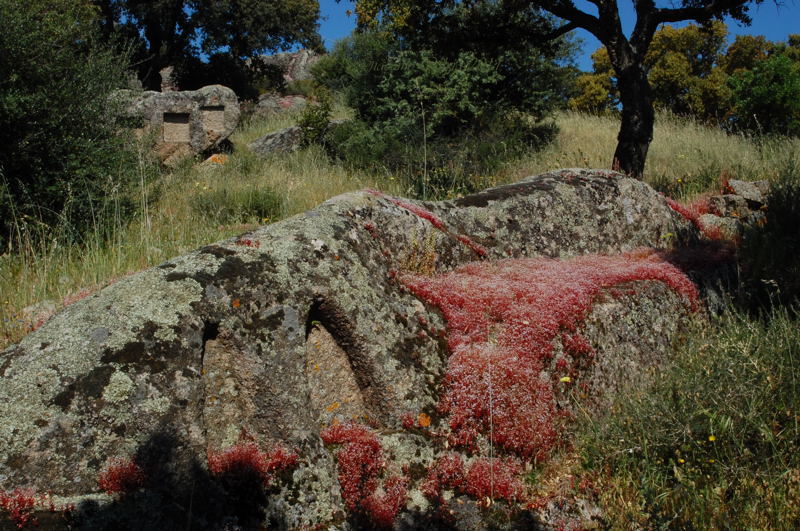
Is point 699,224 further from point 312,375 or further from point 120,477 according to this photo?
point 120,477

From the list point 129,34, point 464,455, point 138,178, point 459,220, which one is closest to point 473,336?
point 464,455

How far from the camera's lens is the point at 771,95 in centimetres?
1731

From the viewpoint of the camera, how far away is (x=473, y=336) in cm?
391

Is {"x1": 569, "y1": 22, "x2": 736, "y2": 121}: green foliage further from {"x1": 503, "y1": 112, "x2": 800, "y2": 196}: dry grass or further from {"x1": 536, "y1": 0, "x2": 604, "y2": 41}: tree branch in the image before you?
{"x1": 536, "y1": 0, "x2": 604, "y2": 41}: tree branch

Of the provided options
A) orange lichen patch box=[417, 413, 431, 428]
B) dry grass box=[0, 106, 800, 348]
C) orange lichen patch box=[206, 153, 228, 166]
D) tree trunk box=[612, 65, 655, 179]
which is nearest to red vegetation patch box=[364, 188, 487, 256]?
orange lichen patch box=[417, 413, 431, 428]

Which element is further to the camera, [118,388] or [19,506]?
[118,388]

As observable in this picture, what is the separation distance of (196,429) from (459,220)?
3258mm

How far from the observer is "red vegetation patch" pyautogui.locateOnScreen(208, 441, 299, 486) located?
2.61 meters

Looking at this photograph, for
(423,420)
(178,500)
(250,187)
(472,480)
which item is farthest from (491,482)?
(250,187)

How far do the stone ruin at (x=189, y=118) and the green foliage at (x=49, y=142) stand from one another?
24.3 feet

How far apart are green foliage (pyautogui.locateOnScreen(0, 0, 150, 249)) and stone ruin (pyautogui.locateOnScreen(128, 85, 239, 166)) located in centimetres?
740

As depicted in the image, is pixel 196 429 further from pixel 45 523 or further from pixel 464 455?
pixel 464 455

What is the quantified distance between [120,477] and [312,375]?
113 cm

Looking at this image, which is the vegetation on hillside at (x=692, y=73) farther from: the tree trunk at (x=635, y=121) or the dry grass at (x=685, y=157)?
the tree trunk at (x=635, y=121)
